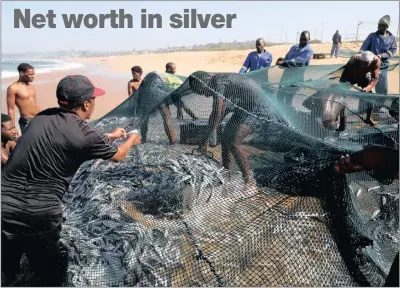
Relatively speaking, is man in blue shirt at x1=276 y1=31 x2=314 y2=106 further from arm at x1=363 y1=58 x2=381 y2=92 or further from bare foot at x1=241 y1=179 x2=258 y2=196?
bare foot at x1=241 y1=179 x2=258 y2=196

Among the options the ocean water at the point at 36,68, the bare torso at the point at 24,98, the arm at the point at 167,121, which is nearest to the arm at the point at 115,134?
the arm at the point at 167,121

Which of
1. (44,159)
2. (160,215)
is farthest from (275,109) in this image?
(44,159)

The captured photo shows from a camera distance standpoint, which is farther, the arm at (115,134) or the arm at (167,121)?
the arm at (167,121)

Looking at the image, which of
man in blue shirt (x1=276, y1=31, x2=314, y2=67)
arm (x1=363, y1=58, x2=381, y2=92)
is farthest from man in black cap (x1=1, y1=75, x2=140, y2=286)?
man in blue shirt (x1=276, y1=31, x2=314, y2=67)

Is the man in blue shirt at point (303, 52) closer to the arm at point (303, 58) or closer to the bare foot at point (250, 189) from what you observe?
the arm at point (303, 58)

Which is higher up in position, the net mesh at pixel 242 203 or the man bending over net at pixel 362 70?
→ the man bending over net at pixel 362 70

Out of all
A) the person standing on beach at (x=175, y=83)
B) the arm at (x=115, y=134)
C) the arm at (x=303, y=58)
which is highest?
the arm at (x=303, y=58)

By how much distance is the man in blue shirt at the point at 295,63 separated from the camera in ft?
15.5

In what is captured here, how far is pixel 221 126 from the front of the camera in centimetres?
399

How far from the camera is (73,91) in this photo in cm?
260

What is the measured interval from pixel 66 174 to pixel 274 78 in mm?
4368

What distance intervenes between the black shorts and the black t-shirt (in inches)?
2.5

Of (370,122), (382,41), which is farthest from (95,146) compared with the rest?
(382,41)

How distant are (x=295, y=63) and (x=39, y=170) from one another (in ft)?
17.5
